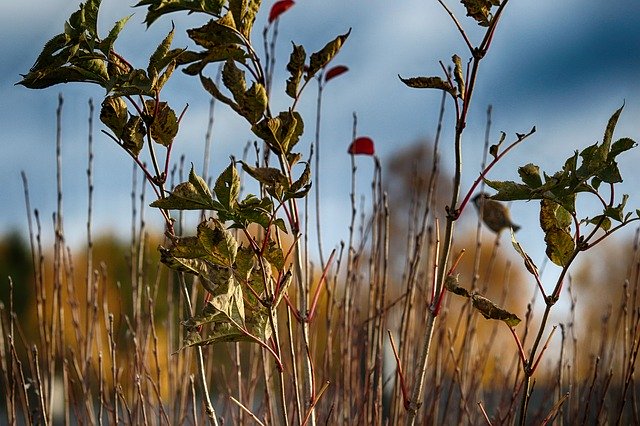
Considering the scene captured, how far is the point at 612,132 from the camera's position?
911 mm

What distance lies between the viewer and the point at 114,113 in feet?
3.04

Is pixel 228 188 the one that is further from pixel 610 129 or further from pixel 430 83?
pixel 610 129

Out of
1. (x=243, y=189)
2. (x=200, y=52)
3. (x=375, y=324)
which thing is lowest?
(x=375, y=324)

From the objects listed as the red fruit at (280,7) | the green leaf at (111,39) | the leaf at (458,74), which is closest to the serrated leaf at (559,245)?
the leaf at (458,74)

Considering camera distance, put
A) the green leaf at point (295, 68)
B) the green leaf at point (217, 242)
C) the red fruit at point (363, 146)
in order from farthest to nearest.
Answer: the red fruit at point (363, 146)
the green leaf at point (295, 68)
the green leaf at point (217, 242)

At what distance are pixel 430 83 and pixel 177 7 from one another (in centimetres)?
32

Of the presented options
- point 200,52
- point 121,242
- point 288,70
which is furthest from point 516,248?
point 121,242

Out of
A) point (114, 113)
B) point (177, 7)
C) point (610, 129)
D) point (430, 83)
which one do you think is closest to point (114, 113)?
point (114, 113)

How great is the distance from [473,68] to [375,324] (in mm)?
666

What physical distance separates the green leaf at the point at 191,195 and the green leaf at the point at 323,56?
0.24 metres

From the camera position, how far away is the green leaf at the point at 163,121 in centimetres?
94

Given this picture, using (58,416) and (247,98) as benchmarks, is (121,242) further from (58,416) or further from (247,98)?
(247,98)

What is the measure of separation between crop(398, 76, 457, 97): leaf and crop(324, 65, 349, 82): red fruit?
0.53 meters

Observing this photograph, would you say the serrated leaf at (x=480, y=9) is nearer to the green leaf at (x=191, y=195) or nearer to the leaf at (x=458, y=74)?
the leaf at (x=458, y=74)
